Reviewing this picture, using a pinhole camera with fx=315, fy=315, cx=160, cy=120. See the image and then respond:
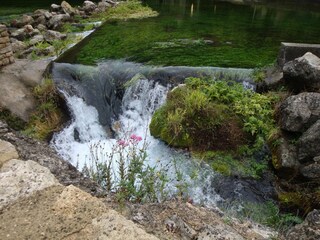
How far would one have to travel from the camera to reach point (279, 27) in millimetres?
15477

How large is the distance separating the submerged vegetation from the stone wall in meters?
3.67

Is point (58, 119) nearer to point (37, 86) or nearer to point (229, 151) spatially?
point (37, 86)

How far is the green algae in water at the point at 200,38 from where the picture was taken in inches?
374

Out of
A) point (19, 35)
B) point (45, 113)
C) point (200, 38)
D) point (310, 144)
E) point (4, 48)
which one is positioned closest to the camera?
point (310, 144)

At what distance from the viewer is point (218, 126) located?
620cm

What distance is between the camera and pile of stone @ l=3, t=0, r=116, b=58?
9961mm

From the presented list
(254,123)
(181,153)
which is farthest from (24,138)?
(254,123)

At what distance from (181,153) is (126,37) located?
7454 millimetres

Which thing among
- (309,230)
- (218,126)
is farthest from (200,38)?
(309,230)

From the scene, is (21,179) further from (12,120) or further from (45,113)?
(45,113)

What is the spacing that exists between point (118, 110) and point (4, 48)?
2.88 metres

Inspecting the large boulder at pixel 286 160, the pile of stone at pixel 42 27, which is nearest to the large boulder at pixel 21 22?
the pile of stone at pixel 42 27

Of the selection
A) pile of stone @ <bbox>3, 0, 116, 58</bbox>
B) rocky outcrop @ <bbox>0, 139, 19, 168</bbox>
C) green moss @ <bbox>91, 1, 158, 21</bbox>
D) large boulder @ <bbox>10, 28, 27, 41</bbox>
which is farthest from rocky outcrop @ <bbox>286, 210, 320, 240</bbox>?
green moss @ <bbox>91, 1, 158, 21</bbox>

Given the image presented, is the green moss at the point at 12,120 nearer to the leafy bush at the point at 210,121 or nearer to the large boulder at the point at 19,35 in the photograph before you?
the leafy bush at the point at 210,121
